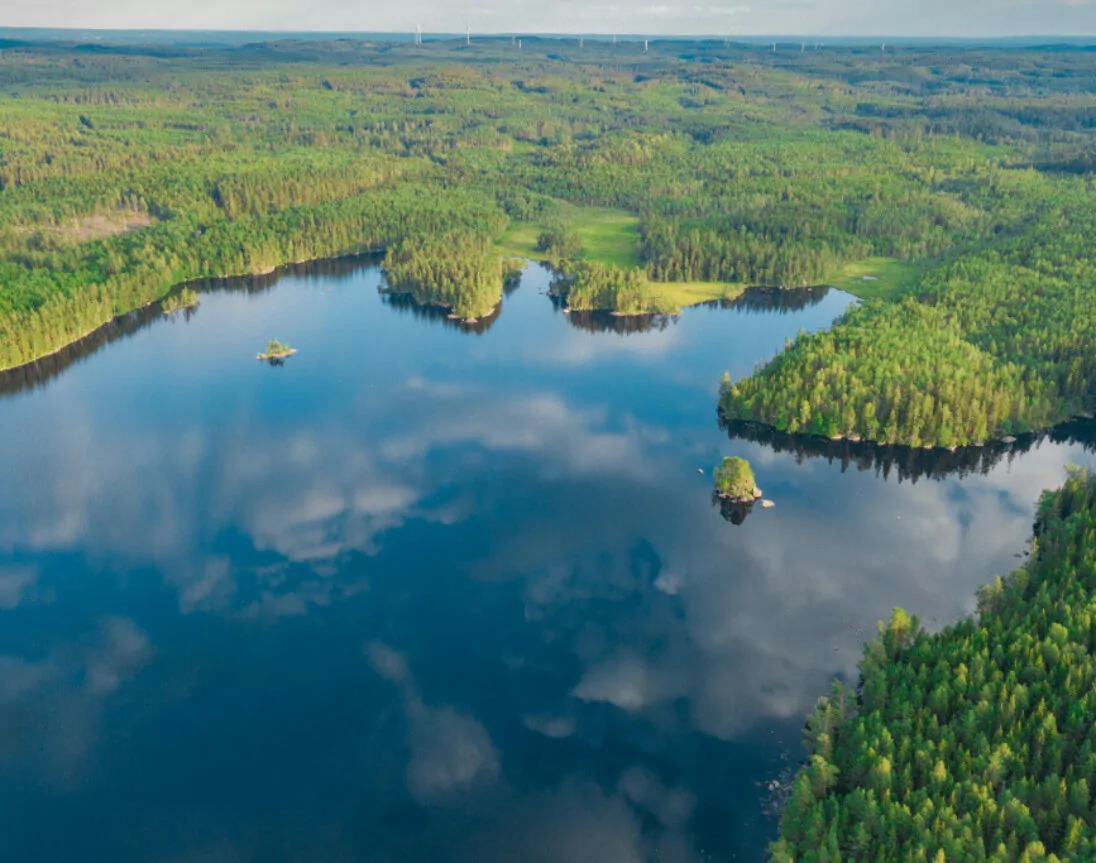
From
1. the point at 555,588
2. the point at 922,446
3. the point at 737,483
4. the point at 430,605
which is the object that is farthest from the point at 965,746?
the point at 922,446

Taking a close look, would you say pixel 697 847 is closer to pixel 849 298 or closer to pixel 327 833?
pixel 327 833

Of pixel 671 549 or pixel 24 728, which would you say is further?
pixel 671 549

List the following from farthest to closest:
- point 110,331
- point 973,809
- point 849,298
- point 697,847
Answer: point 849,298, point 110,331, point 697,847, point 973,809

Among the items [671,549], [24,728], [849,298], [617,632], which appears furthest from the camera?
[849,298]

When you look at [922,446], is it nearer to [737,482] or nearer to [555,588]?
[737,482]

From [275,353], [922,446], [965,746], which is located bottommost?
[275,353]

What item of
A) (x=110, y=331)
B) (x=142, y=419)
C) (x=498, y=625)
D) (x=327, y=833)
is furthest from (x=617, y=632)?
(x=110, y=331)

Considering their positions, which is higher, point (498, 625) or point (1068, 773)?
point (1068, 773)

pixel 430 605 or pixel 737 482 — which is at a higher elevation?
pixel 737 482
